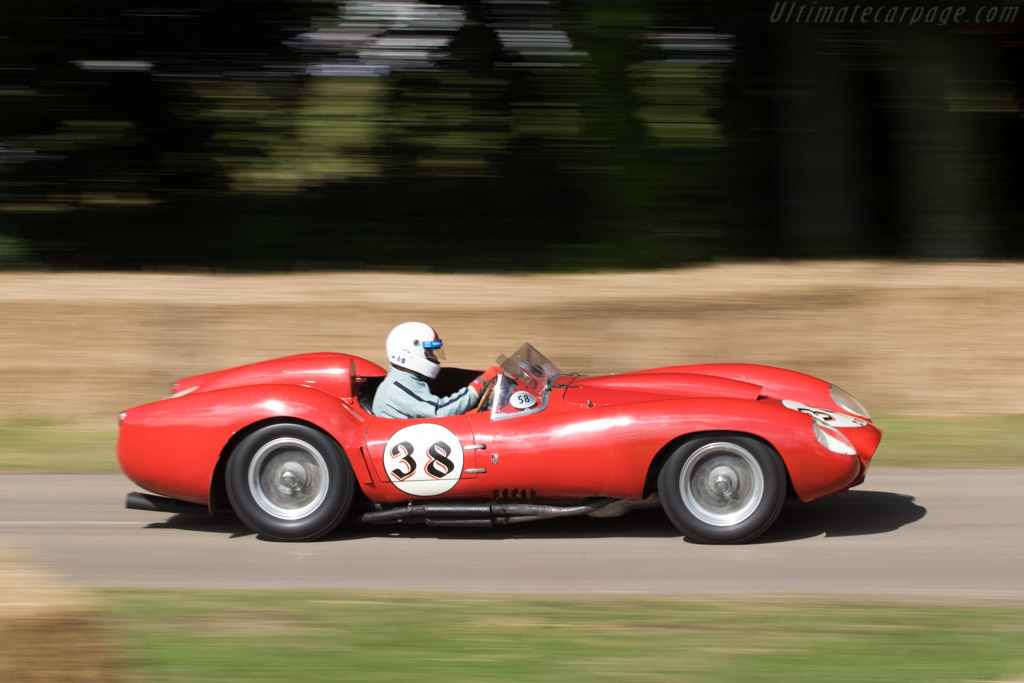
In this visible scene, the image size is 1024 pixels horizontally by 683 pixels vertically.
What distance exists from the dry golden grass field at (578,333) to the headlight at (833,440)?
13.9ft

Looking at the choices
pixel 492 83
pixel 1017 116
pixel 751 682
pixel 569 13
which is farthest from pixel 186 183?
pixel 751 682

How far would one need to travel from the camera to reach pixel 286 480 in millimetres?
5922

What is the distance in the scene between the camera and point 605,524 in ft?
20.6

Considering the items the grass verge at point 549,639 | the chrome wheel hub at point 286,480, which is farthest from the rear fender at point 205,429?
the grass verge at point 549,639

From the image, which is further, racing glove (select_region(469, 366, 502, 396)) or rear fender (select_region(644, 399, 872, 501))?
racing glove (select_region(469, 366, 502, 396))

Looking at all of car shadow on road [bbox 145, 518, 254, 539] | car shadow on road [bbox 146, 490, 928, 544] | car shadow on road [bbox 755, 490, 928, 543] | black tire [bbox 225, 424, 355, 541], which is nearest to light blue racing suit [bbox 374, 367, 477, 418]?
black tire [bbox 225, 424, 355, 541]

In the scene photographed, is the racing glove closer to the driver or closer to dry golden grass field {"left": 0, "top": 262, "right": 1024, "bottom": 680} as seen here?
the driver

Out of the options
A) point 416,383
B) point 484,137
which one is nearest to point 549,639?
point 416,383

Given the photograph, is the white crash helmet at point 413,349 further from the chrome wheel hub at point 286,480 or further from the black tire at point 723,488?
the black tire at point 723,488

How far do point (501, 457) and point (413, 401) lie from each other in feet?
2.16

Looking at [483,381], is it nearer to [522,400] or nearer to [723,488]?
[522,400]

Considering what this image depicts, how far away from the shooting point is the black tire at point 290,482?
582 centimetres

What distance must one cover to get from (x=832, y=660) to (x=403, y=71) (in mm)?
10256

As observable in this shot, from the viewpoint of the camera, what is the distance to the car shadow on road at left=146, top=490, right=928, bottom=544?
602 centimetres
